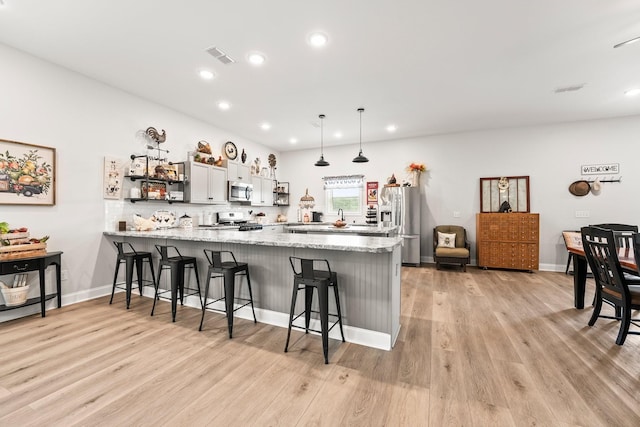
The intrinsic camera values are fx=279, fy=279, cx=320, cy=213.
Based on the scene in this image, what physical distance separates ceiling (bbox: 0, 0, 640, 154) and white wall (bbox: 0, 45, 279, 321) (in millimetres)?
224

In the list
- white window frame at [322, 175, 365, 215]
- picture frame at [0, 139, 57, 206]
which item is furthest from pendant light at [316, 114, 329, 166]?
picture frame at [0, 139, 57, 206]

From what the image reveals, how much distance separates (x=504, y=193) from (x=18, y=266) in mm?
7598

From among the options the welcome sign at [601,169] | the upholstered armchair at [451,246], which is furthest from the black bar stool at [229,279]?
the welcome sign at [601,169]

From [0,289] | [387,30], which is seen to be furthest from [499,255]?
[0,289]

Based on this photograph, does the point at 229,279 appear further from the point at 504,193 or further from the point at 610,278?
the point at 504,193

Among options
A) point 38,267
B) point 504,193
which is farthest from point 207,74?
point 504,193

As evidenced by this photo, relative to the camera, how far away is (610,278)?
2.61 m

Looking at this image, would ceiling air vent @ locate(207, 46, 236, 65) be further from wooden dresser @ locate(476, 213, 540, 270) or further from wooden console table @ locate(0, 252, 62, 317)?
wooden dresser @ locate(476, 213, 540, 270)

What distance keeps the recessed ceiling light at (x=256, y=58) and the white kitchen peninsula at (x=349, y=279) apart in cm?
206

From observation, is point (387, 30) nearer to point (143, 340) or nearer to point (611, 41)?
point (611, 41)

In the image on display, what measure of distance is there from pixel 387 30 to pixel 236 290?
10.3 feet

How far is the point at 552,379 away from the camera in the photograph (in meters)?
1.96

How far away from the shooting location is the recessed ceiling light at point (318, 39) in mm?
2756

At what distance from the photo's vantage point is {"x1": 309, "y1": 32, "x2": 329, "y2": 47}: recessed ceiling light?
2.76 metres
